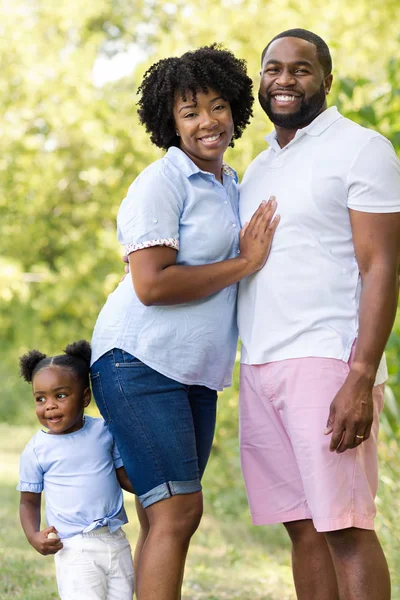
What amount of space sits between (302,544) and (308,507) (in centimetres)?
18

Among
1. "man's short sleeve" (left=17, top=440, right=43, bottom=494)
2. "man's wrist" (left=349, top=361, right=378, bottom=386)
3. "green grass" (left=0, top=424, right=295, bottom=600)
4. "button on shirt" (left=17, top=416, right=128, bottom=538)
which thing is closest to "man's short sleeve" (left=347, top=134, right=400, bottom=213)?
"man's wrist" (left=349, top=361, right=378, bottom=386)

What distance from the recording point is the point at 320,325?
297 centimetres

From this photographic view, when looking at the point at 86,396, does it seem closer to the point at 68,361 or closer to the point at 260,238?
the point at 68,361

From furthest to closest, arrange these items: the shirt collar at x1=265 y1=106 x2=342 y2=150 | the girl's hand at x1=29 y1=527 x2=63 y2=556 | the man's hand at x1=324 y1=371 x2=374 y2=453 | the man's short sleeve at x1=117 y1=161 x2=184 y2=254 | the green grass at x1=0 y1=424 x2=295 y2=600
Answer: the green grass at x1=0 y1=424 x2=295 y2=600 < the girl's hand at x1=29 y1=527 x2=63 y2=556 < the shirt collar at x1=265 y1=106 x2=342 y2=150 < the man's short sleeve at x1=117 y1=161 x2=184 y2=254 < the man's hand at x1=324 y1=371 x2=374 y2=453

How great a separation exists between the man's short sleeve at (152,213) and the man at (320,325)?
329 millimetres

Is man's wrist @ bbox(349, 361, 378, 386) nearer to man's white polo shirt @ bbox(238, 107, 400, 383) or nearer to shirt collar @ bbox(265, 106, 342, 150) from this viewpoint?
man's white polo shirt @ bbox(238, 107, 400, 383)

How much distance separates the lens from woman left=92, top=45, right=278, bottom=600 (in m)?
3.00

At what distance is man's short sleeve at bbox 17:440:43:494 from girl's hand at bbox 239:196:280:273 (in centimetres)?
104

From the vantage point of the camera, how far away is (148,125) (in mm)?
3361

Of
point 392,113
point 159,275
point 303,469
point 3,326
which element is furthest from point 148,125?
point 3,326

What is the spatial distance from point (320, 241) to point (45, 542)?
1.37 meters

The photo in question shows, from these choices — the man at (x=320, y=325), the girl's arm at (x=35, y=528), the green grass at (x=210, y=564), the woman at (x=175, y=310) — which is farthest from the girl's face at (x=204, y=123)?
the green grass at (x=210, y=564)

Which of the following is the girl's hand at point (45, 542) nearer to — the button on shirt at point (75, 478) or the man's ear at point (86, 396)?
the button on shirt at point (75, 478)

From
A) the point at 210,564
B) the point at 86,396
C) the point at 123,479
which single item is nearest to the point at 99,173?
the point at 210,564
